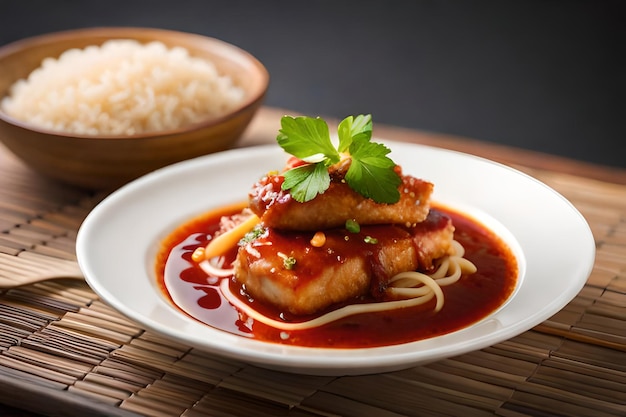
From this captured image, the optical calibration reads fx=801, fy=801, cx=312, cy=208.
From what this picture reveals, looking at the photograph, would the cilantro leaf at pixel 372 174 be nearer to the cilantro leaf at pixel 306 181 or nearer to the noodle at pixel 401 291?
the cilantro leaf at pixel 306 181

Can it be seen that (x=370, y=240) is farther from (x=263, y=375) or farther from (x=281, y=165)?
(x=281, y=165)

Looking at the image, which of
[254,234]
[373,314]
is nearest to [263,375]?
[373,314]

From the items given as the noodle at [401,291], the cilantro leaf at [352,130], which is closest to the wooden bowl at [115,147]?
the noodle at [401,291]

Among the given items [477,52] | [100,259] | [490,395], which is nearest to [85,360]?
[100,259]

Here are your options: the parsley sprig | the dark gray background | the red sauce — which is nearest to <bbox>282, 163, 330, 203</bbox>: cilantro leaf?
the parsley sprig

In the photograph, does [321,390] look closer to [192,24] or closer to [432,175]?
[432,175]

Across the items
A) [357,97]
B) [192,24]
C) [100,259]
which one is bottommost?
[357,97]
